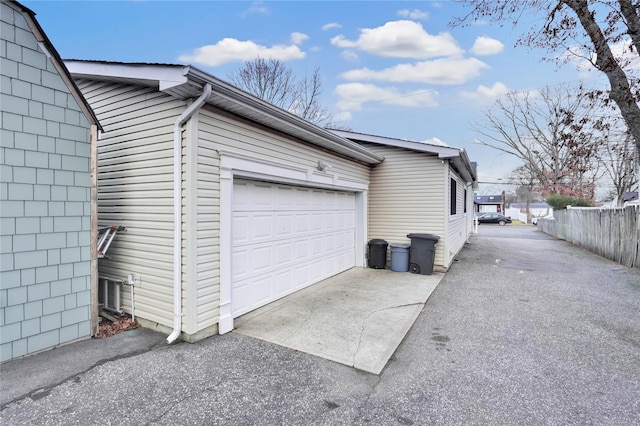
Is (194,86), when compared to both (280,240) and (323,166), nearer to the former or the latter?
(280,240)

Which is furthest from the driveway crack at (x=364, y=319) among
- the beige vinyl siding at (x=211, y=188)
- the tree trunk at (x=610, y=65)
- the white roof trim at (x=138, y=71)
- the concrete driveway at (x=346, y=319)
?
the tree trunk at (x=610, y=65)

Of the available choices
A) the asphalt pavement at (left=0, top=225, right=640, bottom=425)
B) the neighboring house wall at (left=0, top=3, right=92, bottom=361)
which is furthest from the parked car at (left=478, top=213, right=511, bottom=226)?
the neighboring house wall at (left=0, top=3, right=92, bottom=361)

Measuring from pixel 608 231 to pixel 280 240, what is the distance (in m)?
11.1

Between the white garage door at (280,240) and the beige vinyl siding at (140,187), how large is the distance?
924 millimetres

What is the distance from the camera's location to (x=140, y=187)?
4203 mm

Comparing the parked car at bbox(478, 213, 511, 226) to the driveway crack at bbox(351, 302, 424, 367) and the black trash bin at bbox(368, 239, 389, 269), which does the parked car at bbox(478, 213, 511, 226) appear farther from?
the driveway crack at bbox(351, 302, 424, 367)

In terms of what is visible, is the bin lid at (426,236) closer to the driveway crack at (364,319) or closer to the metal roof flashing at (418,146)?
the metal roof flashing at (418,146)

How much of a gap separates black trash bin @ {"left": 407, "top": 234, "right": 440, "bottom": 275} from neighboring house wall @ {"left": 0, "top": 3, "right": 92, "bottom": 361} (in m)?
6.45

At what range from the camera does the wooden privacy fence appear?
848 cm

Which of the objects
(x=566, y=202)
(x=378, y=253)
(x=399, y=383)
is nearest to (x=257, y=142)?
(x=399, y=383)

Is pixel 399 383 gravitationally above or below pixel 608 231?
below

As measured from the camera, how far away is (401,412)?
2.54 meters

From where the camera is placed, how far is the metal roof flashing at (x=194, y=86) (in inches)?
132

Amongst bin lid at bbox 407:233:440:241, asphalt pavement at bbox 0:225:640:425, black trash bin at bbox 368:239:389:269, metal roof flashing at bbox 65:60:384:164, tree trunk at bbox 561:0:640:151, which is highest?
tree trunk at bbox 561:0:640:151
